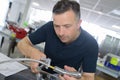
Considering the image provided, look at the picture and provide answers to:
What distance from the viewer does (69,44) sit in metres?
1.40

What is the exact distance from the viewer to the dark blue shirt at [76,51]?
138 centimetres

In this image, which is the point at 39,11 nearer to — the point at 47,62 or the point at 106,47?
the point at 106,47

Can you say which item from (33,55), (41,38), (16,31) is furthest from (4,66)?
(16,31)

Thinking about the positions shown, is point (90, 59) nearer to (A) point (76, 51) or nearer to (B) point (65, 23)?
(A) point (76, 51)

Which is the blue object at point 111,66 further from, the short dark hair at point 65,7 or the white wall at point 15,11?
the white wall at point 15,11

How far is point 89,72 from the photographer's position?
137cm

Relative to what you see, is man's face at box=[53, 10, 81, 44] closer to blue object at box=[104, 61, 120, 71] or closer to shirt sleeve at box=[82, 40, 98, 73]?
shirt sleeve at box=[82, 40, 98, 73]

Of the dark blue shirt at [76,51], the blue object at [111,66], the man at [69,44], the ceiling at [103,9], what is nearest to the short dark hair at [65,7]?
the man at [69,44]

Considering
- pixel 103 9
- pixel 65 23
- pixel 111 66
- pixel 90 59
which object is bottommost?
pixel 111 66

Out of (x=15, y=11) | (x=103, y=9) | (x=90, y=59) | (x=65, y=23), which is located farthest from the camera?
(x=15, y=11)

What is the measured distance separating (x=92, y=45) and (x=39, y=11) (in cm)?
1364

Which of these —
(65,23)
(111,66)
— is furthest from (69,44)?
(111,66)

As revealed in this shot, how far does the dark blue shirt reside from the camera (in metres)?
1.38

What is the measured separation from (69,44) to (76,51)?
77 mm
